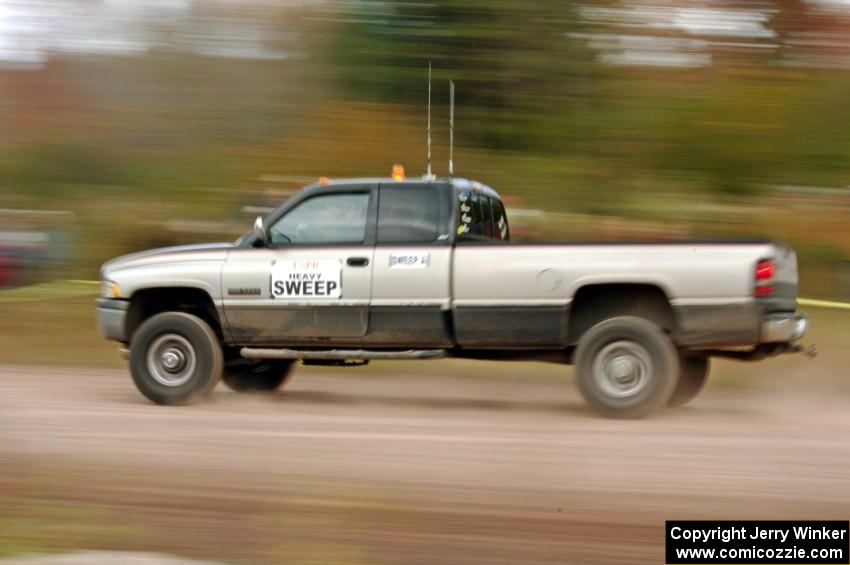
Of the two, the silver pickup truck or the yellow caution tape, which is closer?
the silver pickup truck

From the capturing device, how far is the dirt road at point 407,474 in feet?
16.3

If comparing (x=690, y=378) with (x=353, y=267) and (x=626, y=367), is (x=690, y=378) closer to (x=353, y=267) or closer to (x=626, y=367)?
(x=626, y=367)

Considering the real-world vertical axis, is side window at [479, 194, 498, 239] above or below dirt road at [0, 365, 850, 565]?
above

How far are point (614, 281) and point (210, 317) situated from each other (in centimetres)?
328

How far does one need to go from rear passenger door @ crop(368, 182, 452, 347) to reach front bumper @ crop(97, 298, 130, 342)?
6.69ft

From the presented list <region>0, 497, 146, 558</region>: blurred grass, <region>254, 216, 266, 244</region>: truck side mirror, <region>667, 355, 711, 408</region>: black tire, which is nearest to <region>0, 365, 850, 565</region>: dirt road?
<region>0, 497, 146, 558</region>: blurred grass

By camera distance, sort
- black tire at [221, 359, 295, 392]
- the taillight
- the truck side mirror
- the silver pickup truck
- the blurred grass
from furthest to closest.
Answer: black tire at [221, 359, 295, 392]
the truck side mirror
the silver pickup truck
the taillight
the blurred grass

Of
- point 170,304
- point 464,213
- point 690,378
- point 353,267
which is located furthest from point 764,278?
point 170,304

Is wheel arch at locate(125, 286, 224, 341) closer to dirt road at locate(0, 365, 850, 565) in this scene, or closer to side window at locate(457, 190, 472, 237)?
dirt road at locate(0, 365, 850, 565)

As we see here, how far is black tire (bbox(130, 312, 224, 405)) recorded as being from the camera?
8820 mm

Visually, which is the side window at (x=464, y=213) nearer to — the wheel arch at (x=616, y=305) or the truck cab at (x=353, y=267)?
the truck cab at (x=353, y=267)

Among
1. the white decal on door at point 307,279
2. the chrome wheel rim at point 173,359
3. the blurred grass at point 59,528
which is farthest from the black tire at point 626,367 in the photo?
the blurred grass at point 59,528

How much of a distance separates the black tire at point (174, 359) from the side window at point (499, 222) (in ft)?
8.22

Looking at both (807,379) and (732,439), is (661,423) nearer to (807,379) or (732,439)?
(732,439)
